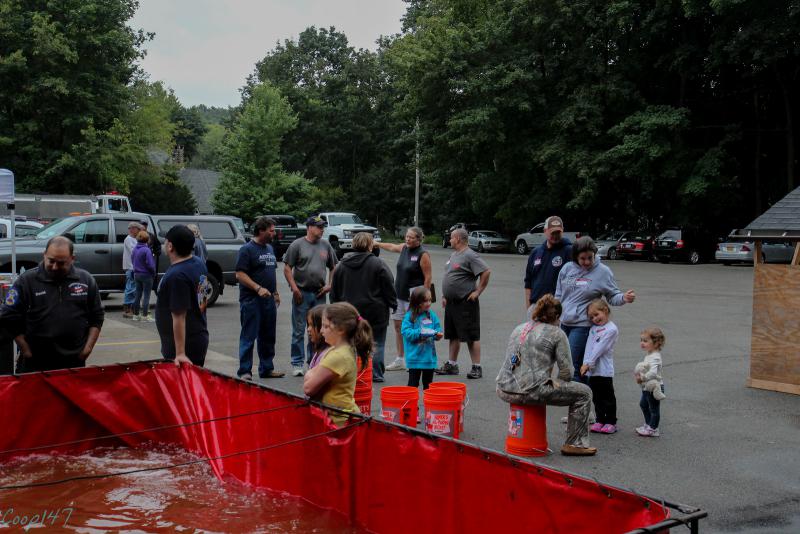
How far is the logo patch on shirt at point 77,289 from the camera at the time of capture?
21.2ft

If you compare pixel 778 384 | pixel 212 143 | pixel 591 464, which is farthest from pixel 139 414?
pixel 212 143

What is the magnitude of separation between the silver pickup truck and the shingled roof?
1076 cm

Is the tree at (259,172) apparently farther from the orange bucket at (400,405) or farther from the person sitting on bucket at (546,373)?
the person sitting on bucket at (546,373)

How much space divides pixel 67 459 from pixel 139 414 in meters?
0.65

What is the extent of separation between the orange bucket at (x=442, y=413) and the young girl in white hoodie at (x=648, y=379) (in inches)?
66.8

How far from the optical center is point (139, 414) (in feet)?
21.6

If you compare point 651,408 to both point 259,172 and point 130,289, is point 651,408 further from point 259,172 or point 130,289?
point 259,172

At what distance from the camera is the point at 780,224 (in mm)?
8812

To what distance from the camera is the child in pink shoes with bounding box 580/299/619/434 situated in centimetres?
696

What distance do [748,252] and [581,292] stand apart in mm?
25220

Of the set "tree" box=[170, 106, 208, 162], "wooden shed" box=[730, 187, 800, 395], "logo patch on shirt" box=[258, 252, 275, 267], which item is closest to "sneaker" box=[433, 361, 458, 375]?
"logo patch on shirt" box=[258, 252, 275, 267]

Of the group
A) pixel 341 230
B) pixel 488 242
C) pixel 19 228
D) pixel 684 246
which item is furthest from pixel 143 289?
pixel 488 242

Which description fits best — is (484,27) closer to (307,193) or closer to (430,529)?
(307,193)

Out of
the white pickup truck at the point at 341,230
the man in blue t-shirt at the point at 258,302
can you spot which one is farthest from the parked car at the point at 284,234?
the man in blue t-shirt at the point at 258,302
